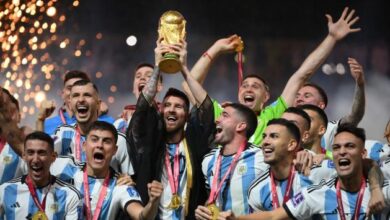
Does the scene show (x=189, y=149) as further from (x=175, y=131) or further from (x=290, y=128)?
(x=290, y=128)

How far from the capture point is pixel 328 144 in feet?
24.8

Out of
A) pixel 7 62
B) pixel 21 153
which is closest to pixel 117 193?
pixel 21 153

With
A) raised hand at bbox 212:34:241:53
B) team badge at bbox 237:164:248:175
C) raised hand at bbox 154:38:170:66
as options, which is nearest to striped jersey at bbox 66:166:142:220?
team badge at bbox 237:164:248:175

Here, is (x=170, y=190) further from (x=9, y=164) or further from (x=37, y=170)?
(x=9, y=164)

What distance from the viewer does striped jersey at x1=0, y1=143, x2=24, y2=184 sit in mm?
6957

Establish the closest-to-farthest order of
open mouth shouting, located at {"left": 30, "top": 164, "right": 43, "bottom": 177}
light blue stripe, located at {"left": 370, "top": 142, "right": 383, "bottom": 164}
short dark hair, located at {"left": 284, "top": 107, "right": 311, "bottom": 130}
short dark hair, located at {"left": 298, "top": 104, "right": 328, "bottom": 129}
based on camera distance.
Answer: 1. open mouth shouting, located at {"left": 30, "top": 164, "right": 43, "bottom": 177}
2. short dark hair, located at {"left": 284, "top": 107, "right": 311, "bottom": 130}
3. light blue stripe, located at {"left": 370, "top": 142, "right": 383, "bottom": 164}
4. short dark hair, located at {"left": 298, "top": 104, "right": 328, "bottom": 129}

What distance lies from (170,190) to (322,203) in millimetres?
897

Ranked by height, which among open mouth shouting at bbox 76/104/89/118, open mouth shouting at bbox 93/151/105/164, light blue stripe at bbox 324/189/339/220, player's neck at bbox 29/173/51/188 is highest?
open mouth shouting at bbox 76/104/89/118

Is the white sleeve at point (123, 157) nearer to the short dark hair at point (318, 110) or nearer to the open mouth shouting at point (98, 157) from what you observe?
the open mouth shouting at point (98, 157)

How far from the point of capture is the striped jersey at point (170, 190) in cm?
672

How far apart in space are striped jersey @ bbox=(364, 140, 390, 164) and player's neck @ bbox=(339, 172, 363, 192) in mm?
785

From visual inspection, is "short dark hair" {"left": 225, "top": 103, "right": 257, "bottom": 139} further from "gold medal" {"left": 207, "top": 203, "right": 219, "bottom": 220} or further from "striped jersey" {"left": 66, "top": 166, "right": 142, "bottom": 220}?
"striped jersey" {"left": 66, "top": 166, "right": 142, "bottom": 220}

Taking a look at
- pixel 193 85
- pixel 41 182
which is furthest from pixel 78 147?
pixel 193 85

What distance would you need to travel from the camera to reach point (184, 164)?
22.4ft
